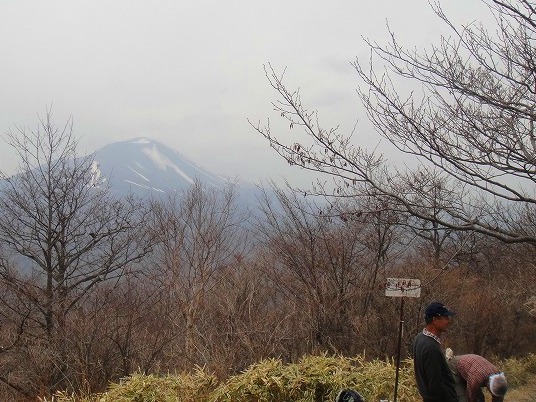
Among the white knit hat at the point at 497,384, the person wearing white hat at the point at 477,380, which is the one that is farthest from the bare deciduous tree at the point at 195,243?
the white knit hat at the point at 497,384

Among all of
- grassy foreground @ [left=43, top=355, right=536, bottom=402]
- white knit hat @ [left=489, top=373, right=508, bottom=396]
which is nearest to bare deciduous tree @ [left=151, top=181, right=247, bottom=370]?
grassy foreground @ [left=43, top=355, right=536, bottom=402]

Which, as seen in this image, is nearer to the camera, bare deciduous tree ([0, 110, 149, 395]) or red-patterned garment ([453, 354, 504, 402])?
red-patterned garment ([453, 354, 504, 402])

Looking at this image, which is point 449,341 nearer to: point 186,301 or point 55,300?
point 186,301

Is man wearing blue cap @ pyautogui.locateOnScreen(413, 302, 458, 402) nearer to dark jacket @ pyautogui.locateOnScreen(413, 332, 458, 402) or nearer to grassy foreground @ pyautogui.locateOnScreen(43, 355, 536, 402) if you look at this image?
dark jacket @ pyautogui.locateOnScreen(413, 332, 458, 402)

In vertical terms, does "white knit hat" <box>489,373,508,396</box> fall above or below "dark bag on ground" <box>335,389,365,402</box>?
below

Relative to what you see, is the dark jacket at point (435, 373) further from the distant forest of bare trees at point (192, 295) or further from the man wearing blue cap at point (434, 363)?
the distant forest of bare trees at point (192, 295)

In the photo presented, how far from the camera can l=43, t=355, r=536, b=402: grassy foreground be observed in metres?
6.05

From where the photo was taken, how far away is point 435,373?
434cm

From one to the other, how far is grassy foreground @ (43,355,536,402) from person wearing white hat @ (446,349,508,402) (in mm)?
1719

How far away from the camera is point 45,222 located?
13.8 m

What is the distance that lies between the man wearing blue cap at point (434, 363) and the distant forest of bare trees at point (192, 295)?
150 inches

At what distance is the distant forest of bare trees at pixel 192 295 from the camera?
9680 mm

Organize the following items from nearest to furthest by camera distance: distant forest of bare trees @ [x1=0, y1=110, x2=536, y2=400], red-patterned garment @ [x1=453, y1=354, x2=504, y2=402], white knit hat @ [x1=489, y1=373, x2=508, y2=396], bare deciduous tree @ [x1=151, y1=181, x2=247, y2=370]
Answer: white knit hat @ [x1=489, y1=373, x2=508, y2=396] → red-patterned garment @ [x1=453, y1=354, x2=504, y2=402] → distant forest of bare trees @ [x1=0, y1=110, x2=536, y2=400] → bare deciduous tree @ [x1=151, y1=181, x2=247, y2=370]

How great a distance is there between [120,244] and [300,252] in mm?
5240
